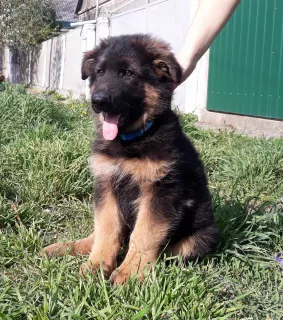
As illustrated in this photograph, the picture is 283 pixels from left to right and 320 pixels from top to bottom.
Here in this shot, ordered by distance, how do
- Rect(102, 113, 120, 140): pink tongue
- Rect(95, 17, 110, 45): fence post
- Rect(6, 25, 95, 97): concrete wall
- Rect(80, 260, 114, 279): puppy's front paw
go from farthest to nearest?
Rect(6, 25, 95, 97): concrete wall → Rect(95, 17, 110, 45): fence post → Rect(102, 113, 120, 140): pink tongue → Rect(80, 260, 114, 279): puppy's front paw

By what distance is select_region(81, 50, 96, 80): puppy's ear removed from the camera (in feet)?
9.73

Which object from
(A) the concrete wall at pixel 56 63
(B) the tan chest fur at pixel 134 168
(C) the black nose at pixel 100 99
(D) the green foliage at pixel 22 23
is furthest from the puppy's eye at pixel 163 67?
(D) the green foliage at pixel 22 23

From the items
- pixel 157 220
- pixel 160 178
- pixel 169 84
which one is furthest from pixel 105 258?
pixel 169 84

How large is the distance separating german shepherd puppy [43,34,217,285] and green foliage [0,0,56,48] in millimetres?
21727

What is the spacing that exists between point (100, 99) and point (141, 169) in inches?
17.0

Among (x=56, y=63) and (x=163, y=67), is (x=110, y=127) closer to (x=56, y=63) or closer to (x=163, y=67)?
(x=163, y=67)

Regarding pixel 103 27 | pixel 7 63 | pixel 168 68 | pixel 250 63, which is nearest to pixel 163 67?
pixel 168 68

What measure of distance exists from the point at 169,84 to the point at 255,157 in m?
2.15

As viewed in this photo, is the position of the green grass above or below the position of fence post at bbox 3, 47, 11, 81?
below

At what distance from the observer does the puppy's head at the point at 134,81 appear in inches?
105

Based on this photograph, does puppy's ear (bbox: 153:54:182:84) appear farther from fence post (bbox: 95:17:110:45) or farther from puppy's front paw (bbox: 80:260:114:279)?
fence post (bbox: 95:17:110:45)

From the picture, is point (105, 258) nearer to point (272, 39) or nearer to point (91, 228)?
point (91, 228)

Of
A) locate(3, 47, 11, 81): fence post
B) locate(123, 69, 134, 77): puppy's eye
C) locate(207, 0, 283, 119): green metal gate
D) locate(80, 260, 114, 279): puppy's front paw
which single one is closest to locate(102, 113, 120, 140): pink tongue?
locate(123, 69, 134, 77): puppy's eye

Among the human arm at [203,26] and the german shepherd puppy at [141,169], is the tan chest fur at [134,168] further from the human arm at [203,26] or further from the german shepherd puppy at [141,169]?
the human arm at [203,26]
